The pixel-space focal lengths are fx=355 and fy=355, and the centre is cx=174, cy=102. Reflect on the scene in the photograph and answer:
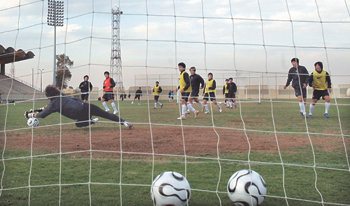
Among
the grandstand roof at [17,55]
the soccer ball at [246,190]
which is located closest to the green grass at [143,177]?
the soccer ball at [246,190]

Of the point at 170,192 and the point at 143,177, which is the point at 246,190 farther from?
the point at 143,177

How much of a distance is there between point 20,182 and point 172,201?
215 cm

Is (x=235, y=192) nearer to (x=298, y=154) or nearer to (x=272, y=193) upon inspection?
(x=272, y=193)

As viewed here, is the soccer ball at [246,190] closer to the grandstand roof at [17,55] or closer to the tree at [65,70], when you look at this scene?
the tree at [65,70]

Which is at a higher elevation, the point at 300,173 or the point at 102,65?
the point at 102,65

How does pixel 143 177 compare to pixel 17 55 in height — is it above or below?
below

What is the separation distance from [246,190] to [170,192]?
0.74 metres

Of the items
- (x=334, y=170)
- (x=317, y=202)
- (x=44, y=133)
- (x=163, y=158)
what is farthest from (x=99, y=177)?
(x=44, y=133)

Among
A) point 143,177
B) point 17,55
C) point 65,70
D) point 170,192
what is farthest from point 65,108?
point 170,192

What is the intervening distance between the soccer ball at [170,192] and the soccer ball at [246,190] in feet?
1.50

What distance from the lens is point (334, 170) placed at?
4.85 meters

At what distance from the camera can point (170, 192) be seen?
3.42 metres

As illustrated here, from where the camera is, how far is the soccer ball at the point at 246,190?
11.3ft

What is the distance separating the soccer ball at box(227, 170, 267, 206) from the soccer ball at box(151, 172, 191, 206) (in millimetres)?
458
